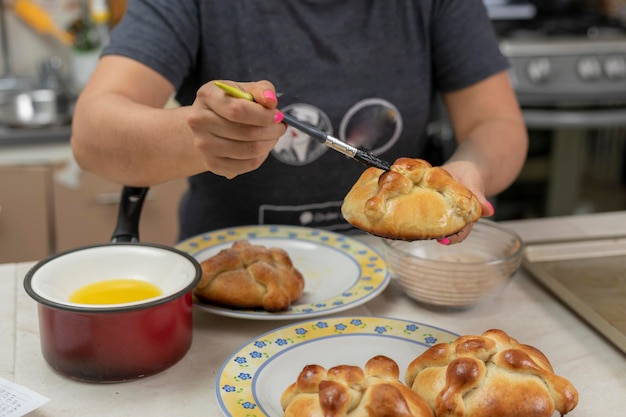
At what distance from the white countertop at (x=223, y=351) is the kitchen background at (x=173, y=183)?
3.35 feet

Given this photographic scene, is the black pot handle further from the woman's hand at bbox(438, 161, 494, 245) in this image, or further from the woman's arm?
the woman's hand at bbox(438, 161, 494, 245)

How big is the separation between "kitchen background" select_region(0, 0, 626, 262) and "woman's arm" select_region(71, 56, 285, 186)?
40.6 inches

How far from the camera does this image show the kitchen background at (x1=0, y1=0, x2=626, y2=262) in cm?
215

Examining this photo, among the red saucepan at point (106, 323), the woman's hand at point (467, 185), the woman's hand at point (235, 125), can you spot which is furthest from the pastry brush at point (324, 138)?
the red saucepan at point (106, 323)

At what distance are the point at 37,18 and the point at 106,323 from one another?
198cm

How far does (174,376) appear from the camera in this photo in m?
0.88

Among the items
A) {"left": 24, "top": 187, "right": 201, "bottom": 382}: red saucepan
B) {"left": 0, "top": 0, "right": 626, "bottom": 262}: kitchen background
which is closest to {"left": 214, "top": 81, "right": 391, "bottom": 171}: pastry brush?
{"left": 24, "top": 187, "right": 201, "bottom": 382}: red saucepan

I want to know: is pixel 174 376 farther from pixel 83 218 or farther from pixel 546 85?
pixel 546 85

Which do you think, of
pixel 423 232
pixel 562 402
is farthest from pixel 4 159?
Answer: pixel 562 402

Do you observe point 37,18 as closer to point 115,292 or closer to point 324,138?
point 115,292

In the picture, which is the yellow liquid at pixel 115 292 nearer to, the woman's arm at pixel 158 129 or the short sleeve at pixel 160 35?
the woman's arm at pixel 158 129

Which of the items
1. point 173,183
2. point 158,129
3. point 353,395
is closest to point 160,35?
point 158,129

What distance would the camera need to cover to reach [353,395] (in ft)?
2.30

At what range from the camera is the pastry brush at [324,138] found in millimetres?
799
